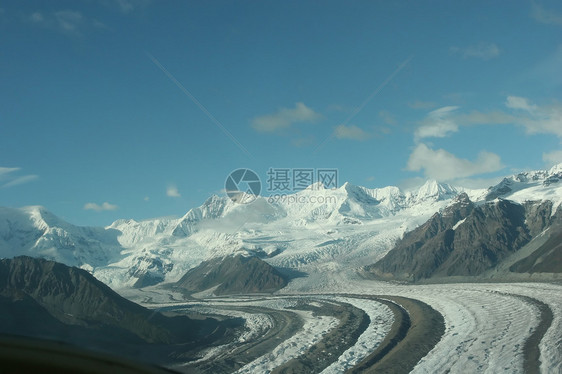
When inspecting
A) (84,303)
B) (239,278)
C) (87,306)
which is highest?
(239,278)

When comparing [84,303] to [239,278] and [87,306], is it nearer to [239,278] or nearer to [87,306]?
[87,306]

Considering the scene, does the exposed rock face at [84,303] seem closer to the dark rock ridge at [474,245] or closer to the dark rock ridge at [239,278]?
the dark rock ridge at [474,245]

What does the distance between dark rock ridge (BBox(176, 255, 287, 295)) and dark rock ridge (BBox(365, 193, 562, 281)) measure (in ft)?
106

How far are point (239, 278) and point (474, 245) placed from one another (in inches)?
3040

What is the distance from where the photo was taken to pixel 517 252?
122250 millimetres

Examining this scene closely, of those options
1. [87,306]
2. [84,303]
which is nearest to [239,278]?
[84,303]

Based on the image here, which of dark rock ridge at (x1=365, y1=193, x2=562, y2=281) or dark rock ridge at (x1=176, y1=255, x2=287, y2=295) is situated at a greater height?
dark rock ridge at (x1=365, y1=193, x2=562, y2=281)

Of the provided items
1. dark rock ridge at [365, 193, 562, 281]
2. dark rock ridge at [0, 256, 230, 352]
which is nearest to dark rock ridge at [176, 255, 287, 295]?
dark rock ridge at [365, 193, 562, 281]

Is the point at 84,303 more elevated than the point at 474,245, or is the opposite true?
the point at 474,245

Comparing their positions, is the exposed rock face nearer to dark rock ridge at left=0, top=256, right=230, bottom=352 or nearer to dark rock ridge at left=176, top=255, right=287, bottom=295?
dark rock ridge at left=0, top=256, right=230, bottom=352

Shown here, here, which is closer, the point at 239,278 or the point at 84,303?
the point at 84,303

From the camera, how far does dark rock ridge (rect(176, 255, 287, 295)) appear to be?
150 meters

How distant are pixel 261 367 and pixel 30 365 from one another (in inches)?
1567

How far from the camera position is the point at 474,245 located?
130250 mm
